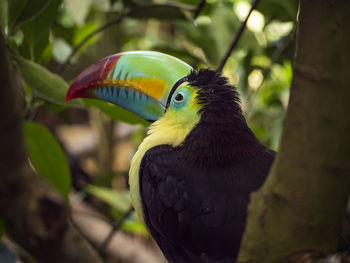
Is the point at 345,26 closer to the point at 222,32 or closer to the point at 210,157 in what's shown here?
the point at 210,157

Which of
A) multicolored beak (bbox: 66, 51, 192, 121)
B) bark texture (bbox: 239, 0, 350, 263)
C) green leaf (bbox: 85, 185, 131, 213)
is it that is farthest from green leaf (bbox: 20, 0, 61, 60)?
bark texture (bbox: 239, 0, 350, 263)

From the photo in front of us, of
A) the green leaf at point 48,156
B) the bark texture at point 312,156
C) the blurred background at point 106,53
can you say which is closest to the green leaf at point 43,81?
the blurred background at point 106,53

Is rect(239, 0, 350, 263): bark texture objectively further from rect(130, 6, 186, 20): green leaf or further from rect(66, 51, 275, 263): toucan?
rect(130, 6, 186, 20): green leaf

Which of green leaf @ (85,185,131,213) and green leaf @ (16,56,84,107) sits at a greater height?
green leaf @ (16,56,84,107)

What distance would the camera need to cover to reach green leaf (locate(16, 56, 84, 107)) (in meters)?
1.39

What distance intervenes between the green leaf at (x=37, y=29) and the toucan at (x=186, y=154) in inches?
7.7

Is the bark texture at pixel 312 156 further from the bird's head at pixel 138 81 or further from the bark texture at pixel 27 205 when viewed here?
the bird's head at pixel 138 81

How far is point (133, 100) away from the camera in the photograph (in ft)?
5.30

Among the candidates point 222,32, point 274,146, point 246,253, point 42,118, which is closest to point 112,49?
point 222,32

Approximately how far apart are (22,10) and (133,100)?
416mm

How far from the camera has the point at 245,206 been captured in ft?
4.25

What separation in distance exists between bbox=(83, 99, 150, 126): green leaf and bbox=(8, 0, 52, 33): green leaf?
322 mm

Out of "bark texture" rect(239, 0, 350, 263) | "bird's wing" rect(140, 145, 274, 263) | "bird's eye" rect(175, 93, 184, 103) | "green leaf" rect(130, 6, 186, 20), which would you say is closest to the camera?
"bark texture" rect(239, 0, 350, 263)

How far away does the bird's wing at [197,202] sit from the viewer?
4.26ft
